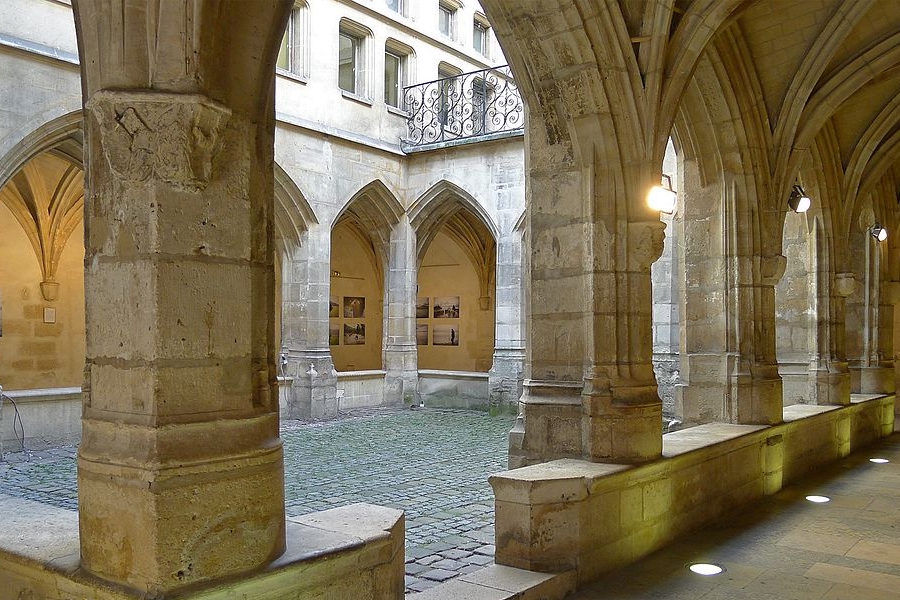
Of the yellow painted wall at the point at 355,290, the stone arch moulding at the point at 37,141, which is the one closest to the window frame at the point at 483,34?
the yellow painted wall at the point at 355,290

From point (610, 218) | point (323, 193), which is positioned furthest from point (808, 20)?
point (323, 193)

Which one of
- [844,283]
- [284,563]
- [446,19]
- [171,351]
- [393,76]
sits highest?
[446,19]

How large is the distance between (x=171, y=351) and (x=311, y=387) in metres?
9.19

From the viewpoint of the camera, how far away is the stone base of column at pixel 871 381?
9227 millimetres

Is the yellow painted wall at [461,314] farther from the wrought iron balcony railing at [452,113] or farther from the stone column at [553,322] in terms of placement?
the stone column at [553,322]

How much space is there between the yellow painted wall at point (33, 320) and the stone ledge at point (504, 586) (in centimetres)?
1049

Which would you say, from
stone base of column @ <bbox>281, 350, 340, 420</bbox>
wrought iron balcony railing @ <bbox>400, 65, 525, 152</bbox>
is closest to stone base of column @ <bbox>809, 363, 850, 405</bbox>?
wrought iron balcony railing @ <bbox>400, 65, 525, 152</bbox>

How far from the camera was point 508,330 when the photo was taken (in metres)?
12.2

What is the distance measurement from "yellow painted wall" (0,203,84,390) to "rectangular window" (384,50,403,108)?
556cm

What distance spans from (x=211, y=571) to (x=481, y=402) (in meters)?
10.3

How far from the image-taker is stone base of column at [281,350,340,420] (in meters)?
11.2

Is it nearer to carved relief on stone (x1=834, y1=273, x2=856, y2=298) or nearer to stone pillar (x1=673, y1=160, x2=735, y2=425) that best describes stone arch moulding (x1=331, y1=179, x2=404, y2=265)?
carved relief on stone (x1=834, y1=273, x2=856, y2=298)

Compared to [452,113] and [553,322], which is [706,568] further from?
[452,113]

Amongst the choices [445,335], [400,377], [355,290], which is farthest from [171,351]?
[445,335]
